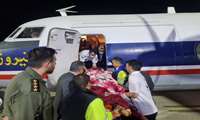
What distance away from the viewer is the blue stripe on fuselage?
13.7 meters

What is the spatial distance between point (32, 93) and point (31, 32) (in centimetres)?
967

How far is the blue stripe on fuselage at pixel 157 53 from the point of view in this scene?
45.0 feet

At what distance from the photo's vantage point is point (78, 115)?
475cm

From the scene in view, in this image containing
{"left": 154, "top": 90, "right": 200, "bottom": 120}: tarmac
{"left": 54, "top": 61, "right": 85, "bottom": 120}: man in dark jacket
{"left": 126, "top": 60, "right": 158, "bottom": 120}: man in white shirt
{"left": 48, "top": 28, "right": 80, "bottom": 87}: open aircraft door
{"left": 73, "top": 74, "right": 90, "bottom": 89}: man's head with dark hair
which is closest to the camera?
{"left": 73, "top": 74, "right": 90, "bottom": 89}: man's head with dark hair

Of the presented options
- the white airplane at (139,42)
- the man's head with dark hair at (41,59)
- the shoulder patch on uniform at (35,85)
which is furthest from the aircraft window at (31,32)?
the shoulder patch on uniform at (35,85)

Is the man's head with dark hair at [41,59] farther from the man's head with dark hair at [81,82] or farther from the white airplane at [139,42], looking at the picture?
the white airplane at [139,42]

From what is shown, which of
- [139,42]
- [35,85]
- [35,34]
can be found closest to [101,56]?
[139,42]

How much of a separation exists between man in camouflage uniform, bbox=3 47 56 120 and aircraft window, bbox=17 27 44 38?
9.09m

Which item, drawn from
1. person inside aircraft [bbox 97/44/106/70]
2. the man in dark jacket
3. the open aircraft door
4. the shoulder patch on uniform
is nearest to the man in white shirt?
the man in dark jacket

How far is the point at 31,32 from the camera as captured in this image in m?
14.0

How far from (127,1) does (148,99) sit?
55.1 ft

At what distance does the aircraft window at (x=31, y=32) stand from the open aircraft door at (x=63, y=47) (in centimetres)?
182

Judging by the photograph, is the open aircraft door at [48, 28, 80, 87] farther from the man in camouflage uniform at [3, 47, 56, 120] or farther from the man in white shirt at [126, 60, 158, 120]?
the man in camouflage uniform at [3, 47, 56, 120]

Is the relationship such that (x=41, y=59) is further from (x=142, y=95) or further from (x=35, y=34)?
(x=35, y=34)
